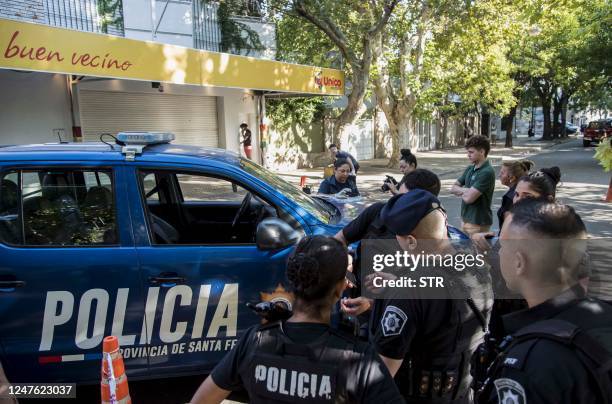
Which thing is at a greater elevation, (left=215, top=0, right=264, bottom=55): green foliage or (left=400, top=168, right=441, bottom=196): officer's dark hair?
(left=215, top=0, right=264, bottom=55): green foliage

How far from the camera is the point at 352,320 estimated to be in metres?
2.29

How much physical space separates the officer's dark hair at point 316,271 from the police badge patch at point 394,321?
1.17ft

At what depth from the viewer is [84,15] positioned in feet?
42.3

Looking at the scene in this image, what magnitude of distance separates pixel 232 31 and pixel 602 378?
17565 mm

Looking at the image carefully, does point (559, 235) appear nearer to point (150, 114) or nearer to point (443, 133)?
point (150, 114)

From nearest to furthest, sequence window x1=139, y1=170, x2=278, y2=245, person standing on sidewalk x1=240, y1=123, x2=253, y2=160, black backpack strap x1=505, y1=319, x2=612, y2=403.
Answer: black backpack strap x1=505, y1=319, x2=612, y2=403, window x1=139, y1=170, x2=278, y2=245, person standing on sidewalk x1=240, y1=123, x2=253, y2=160

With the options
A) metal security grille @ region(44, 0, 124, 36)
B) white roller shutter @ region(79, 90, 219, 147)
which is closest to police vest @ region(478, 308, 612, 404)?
white roller shutter @ region(79, 90, 219, 147)

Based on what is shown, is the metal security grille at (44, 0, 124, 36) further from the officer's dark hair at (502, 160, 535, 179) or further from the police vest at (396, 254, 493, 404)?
the police vest at (396, 254, 493, 404)

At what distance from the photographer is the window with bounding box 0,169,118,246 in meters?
2.97

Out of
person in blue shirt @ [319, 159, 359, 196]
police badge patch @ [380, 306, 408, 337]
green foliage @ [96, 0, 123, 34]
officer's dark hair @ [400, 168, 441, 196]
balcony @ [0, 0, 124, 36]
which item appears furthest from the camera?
green foliage @ [96, 0, 123, 34]

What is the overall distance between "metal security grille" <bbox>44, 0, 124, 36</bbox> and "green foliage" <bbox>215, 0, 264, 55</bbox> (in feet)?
12.8

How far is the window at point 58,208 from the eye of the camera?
2.97 meters

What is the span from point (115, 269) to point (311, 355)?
1.90 metres

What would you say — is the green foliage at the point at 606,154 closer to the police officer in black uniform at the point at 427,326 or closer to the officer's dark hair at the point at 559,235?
the police officer in black uniform at the point at 427,326
